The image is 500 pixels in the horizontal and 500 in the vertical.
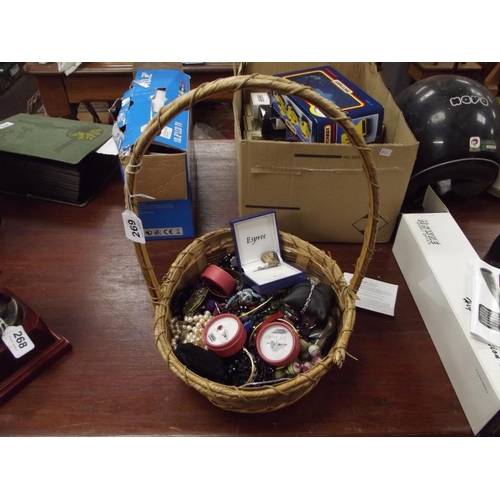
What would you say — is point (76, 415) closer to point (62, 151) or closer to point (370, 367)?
point (370, 367)

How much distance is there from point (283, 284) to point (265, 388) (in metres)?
0.25

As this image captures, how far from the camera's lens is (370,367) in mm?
689

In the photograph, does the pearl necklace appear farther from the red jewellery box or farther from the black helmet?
the black helmet

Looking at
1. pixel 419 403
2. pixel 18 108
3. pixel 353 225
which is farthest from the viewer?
pixel 18 108

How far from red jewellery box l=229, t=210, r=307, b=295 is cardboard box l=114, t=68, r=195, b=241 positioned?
0.48ft

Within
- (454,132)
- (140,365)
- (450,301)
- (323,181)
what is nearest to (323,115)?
(323,181)

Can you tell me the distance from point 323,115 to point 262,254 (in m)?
0.29

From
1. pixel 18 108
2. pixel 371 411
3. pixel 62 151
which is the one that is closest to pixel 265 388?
pixel 371 411

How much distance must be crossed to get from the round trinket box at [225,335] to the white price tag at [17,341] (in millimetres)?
285

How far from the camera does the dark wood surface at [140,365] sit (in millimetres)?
620

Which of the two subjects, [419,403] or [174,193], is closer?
[419,403]

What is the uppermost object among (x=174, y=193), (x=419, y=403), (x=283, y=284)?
(x=174, y=193)

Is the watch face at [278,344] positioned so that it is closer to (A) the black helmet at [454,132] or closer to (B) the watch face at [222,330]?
(B) the watch face at [222,330]

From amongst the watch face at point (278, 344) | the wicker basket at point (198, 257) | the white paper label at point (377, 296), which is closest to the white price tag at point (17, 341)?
the wicker basket at point (198, 257)
